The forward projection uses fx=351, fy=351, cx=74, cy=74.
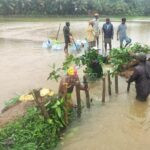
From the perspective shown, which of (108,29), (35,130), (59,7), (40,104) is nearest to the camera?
(35,130)

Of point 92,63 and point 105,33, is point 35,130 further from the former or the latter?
point 105,33

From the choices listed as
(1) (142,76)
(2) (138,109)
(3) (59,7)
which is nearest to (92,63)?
(1) (142,76)

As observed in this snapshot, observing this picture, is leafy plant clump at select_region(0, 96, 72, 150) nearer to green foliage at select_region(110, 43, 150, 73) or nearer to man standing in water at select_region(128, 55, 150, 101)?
man standing in water at select_region(128, 55, 150, 101)

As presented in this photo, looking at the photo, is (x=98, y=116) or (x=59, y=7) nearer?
(x=98, y=116)

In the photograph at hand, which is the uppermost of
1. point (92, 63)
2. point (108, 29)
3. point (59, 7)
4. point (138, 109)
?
point (108, 29)

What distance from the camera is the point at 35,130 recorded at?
6480 millimetres

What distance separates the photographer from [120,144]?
6793 millimetres

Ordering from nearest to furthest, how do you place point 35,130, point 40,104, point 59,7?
point 35,130, point 40,104, point 59,7

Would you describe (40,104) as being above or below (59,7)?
below

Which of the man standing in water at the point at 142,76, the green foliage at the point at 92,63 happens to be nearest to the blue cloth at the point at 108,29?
the green foliage at the point at 92,63

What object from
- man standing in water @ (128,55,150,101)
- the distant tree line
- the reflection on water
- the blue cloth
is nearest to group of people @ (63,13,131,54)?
the blue cloth

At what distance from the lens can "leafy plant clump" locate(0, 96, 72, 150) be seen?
241 inches

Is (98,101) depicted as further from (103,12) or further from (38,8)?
(103,12)

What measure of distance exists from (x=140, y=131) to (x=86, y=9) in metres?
46.6
